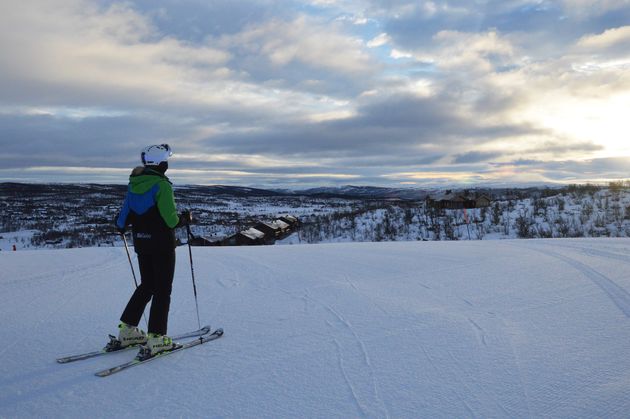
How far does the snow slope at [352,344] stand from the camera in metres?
2.68

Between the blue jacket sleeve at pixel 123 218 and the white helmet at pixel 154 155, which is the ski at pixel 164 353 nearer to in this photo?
the blue jacket sleeve at pixel 123 218

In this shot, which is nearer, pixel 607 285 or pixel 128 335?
pixel 128 335

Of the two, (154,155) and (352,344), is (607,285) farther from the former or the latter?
(154,155)

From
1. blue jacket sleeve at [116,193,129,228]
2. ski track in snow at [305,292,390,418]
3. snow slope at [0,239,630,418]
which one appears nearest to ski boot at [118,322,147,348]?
snow slope at [0,239,630,418]

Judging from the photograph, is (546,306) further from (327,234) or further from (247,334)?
(327,234)

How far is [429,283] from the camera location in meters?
5.83

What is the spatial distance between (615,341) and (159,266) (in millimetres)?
4057

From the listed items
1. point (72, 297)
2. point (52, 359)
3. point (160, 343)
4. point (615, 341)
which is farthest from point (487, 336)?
point (72, 297)

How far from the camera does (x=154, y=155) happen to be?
3639 millimetres

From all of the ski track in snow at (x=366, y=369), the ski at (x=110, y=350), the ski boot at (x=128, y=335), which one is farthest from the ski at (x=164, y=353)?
the ski track in snow at (x=366, y=369)

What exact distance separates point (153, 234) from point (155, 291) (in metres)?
0.54

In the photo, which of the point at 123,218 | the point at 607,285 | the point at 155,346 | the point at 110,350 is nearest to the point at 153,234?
the point at 123,218

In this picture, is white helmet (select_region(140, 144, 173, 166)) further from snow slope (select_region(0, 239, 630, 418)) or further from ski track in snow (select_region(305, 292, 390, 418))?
ski track in snow (select_region(305, 292, 390, 418))

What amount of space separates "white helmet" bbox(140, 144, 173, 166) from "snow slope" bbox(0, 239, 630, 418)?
175cm
